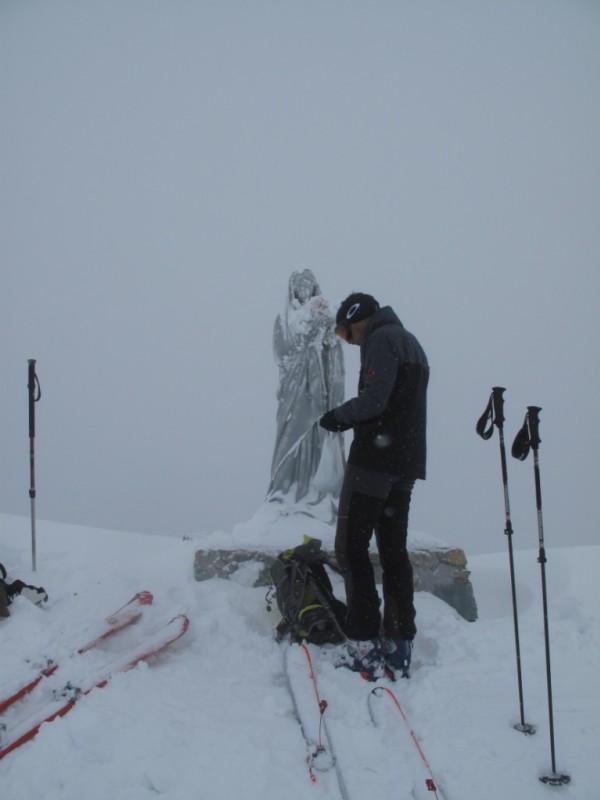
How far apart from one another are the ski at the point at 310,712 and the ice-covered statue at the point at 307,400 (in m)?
2.26

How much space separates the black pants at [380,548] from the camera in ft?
9.55

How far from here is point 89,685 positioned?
91.7 inches

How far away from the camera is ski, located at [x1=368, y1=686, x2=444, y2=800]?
178 centimetres

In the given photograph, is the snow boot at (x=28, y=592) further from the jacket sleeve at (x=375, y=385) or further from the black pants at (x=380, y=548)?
the jacket sleeve at (x=375, y=385)

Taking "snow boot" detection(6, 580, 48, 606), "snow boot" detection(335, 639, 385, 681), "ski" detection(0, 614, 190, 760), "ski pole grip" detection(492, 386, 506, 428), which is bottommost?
"snow boot" detection(335, 639, 385, 681)

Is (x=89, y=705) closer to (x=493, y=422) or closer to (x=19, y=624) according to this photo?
(x=19, y=624)

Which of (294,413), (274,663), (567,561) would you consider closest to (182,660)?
(274,663)

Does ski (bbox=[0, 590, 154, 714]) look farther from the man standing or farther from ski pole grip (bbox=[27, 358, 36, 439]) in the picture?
ski pole grip (bbox=[27, 358, 36, 439])

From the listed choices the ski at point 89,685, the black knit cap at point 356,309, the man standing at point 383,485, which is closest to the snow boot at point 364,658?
the man standing at point 383,485

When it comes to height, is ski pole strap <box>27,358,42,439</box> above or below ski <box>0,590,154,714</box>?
above

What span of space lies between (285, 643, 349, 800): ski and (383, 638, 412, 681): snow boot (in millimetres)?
383

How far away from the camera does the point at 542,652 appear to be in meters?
3.08

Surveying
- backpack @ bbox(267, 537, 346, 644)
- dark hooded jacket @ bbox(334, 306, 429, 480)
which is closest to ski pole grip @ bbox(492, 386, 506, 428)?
dark hooded jacket @ bbox(334, 306, 429, 480)

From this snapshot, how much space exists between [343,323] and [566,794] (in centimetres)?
217
